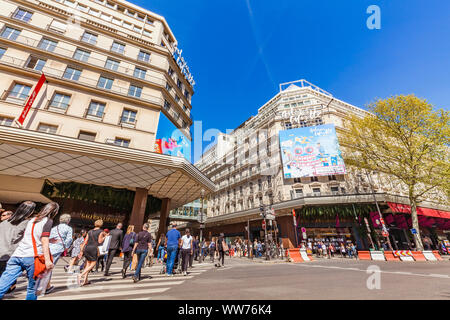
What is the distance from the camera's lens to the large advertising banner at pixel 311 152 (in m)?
25.7

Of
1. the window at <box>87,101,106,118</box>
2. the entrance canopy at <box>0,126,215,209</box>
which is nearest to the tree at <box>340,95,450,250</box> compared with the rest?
the entrance canopy at <box>0,126,215,209</box>

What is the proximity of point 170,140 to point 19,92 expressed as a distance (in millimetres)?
11613

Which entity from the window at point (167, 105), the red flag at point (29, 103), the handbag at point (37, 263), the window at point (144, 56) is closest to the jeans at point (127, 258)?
the handbag at point (37, 263)

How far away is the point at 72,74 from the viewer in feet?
54.1

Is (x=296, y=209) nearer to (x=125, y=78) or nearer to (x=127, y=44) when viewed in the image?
(x=125, y=78)

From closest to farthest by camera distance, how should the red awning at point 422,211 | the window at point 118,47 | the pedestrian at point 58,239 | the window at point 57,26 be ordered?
the pedestrian at point 58,239
the window at point 57,26
the window at point 118,47
the red awning at point 422,211

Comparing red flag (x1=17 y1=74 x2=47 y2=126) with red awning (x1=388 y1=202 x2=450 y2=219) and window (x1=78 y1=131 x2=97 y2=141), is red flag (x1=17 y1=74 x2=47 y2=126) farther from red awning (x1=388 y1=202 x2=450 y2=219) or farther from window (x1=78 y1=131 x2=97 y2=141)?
red awning (x1=388 y1=202 x2=450 y2=219)

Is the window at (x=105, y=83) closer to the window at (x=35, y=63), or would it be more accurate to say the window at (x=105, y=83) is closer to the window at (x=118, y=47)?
the window at (x=118, y=47)

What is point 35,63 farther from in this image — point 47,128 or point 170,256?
point 170,256

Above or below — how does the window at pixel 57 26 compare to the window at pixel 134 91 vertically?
above

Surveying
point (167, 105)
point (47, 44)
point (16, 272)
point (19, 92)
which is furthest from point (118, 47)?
point (16, 272)

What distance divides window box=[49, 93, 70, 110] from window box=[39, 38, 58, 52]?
5049 millimetres

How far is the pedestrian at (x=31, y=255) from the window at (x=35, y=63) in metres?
19.4

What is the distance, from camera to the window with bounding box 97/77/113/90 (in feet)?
56.2
